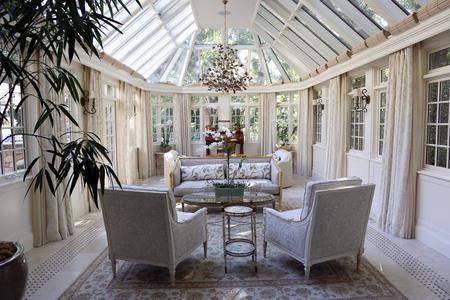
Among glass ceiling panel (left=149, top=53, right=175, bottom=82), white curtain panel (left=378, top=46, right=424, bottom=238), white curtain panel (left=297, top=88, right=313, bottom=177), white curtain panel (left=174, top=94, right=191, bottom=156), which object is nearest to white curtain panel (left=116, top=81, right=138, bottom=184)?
glass ceiling panel (left=149, top=53, right=175, bottom=82)

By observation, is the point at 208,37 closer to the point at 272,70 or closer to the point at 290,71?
the point at 272,70

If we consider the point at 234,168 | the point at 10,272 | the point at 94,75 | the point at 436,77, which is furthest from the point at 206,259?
the point at 94,75

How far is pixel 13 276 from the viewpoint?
7.52 feet

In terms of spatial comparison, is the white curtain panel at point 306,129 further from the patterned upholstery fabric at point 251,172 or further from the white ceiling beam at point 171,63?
the white ceiling beam at point 171,63

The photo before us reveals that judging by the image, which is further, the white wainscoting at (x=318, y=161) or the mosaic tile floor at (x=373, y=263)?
the white wainscoting at (x=318, y=161)

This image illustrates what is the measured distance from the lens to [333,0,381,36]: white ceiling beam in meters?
4.61

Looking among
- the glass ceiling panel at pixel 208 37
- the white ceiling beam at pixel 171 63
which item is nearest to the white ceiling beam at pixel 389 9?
the glass ceiling panel at pixel 208 37

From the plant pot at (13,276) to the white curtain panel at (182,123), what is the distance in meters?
7.87

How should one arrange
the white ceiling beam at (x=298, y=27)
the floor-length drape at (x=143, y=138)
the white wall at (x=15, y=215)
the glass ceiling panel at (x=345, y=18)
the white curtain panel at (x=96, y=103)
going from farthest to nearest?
the floor-length drape at (x=143, y=138) → the white ceiling beam at (x=298, y=27) → the white curtain panel at (x=96, y=103) → the glass ceiling panel at (x=345, y=18) → the white wall at (x=15, y=215)

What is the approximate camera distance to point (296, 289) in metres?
2.92

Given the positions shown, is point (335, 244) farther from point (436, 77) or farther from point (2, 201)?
point (2, 201)

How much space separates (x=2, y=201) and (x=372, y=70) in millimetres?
5694

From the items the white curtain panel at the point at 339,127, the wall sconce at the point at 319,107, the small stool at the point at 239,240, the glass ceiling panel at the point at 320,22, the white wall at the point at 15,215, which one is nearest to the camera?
the small stool at the point at 239,240

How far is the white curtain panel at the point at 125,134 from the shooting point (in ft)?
23.3
